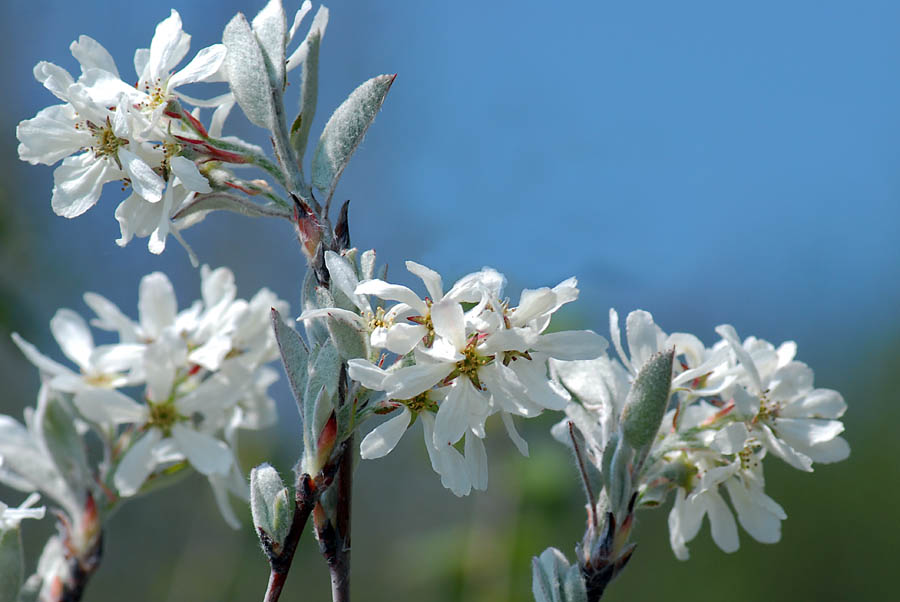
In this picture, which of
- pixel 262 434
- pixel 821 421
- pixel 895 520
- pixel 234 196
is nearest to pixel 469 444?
pixel 234 196

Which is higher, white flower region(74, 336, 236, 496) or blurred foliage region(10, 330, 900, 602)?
blurred foliage region(10, 330, 900, 602)

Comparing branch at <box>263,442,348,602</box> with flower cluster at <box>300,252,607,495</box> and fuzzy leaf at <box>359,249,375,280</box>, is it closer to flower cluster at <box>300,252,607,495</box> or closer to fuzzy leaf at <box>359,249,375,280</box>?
flower cluster at <box>300,252,607,495</box>

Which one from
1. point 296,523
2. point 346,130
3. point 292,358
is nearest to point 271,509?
point 296,523

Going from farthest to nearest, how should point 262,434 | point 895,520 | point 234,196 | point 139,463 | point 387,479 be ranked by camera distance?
point 895,520
point 387,479
point 262,434
point 139,463
point 234,196

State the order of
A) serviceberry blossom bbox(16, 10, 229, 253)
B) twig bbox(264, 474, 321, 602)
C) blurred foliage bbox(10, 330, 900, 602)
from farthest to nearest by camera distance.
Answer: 1. blurred foliage bbox(10, 330, 900, 602)
2. serviceberry blossom bbox(16, 10, 229, 253)
3. twig bbox(264, 474, 321, 602)

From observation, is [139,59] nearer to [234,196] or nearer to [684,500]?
[234,196]

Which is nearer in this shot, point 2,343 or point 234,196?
point 234,196

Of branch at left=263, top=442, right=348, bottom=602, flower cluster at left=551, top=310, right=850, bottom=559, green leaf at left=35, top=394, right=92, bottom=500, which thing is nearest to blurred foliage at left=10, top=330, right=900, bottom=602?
flower cluster at left=551, top=310, right=850, bottom=559
